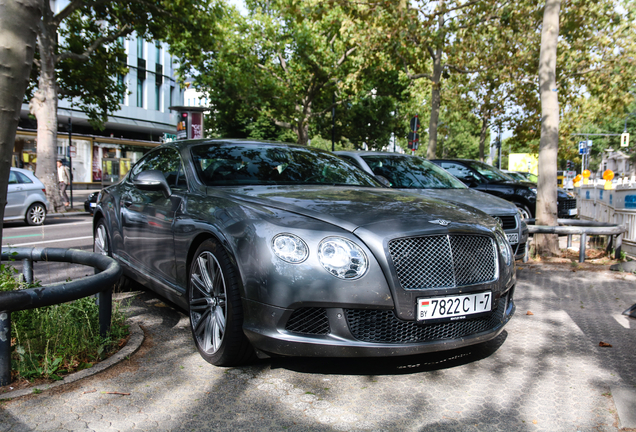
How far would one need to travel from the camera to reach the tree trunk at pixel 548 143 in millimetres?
8922

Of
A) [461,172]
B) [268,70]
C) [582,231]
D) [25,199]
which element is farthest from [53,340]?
[268,70]

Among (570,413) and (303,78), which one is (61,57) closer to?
(303,78)

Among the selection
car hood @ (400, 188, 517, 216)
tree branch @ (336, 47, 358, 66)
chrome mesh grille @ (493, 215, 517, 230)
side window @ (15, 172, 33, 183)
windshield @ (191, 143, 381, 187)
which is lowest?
chrome mesh grille @ (493, 215, 517, 230)

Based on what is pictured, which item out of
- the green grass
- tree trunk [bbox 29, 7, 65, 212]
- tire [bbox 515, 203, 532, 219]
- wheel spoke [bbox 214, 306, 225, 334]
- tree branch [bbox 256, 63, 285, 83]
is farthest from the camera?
tree branch [bbox 256, 63, 285, 83]

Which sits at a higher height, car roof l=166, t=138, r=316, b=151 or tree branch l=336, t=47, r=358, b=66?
tree branch l=336, t=47, r=358, b=66

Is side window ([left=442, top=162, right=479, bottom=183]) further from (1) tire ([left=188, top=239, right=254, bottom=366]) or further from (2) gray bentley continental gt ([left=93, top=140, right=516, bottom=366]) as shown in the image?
(1) tire ([left=188, top=239, right=254, bottom=366])

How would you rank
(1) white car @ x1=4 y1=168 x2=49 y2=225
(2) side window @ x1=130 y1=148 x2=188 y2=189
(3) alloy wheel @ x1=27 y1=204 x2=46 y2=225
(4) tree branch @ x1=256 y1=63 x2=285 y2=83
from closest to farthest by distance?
(2) side window @ x1=130 y1=148 x2=188 y2=189
(1) white car @ x1=4 y1=168 x2=49 y2=225
(3) alloy wheel @ x1=27 y1=204 x2=46 y2=225
(4) tree branch @ x1=256 y1=63 x2=285 y2=83

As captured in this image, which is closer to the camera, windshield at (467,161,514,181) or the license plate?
the license plate

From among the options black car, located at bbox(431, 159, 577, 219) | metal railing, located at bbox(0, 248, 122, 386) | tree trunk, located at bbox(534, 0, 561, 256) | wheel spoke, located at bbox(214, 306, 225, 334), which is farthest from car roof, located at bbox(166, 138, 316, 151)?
black car, located at bbox(431, 159, 577, 219)

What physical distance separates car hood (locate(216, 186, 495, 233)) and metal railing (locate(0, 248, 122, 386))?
3.09ft

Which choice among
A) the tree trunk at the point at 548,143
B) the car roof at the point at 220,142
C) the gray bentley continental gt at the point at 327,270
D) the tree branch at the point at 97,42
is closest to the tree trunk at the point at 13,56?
the gray bentley continental gt at the point at 327,270

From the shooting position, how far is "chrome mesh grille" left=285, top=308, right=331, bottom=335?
3.05 meters

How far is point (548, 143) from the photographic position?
29.5ft

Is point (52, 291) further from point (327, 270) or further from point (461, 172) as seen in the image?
point (461, 172)
